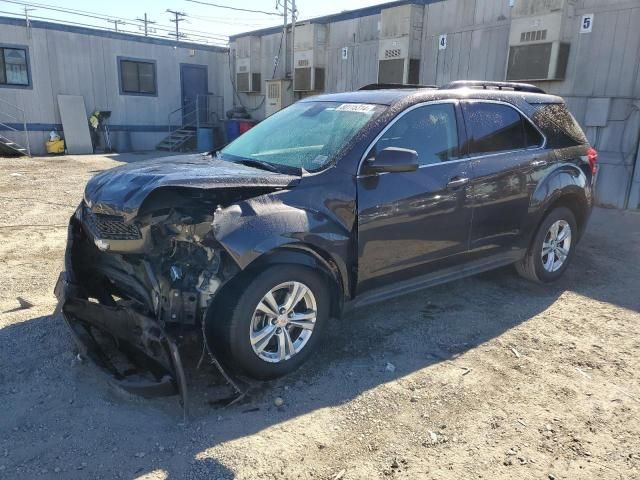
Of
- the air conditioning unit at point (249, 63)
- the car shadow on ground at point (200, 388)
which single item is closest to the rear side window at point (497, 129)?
the car shadow on ground at point (200, 388)

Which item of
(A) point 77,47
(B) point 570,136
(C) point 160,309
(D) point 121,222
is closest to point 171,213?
(D) point 121,222

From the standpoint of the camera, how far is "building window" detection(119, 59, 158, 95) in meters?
19.0

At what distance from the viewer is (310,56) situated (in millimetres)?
14664

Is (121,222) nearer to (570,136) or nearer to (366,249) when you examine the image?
(366,249)

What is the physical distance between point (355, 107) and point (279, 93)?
41.7ft

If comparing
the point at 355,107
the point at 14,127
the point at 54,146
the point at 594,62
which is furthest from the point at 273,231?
the point at 14,127

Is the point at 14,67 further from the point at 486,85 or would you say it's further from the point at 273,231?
the point at 273,231

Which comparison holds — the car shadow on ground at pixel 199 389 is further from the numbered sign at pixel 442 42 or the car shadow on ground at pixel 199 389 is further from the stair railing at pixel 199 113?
the stair railing at pixel 199 113

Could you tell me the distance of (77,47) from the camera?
58.0 feet

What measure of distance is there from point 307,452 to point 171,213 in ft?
5.08

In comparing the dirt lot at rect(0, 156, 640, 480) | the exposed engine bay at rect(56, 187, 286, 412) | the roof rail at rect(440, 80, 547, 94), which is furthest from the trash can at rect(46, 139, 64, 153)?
the roof rail at rect(440, 80, 547, 94)

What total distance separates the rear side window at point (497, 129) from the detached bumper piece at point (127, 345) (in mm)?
2784

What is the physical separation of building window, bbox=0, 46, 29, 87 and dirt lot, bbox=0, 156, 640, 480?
15056 mm

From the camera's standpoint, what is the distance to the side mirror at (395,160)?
3459mm
